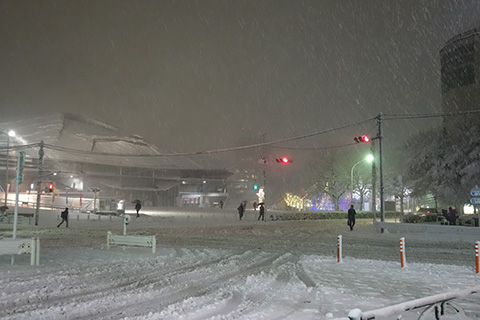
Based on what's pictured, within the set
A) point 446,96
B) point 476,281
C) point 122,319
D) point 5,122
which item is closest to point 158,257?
point 122,319

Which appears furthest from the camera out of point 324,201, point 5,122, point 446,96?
point 5,122

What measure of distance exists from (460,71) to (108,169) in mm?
65321

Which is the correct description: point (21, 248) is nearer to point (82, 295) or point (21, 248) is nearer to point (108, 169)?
point (82, 295)

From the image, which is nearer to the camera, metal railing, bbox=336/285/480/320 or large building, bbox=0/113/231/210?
metal railing, bbox=336/285/480/320

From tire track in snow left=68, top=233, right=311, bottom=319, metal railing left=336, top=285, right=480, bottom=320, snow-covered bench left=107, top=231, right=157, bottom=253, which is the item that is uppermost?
metal railing left=336, top=285, right=480, bottom=320

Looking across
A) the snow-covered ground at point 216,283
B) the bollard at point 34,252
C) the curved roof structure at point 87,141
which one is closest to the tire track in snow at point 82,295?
the snow-covered ground at point 216,283

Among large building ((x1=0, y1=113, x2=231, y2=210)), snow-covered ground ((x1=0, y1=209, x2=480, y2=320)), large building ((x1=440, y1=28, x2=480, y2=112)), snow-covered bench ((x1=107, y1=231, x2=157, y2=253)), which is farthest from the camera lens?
large building ((x1=0, y1=113, x2=231, y2=210))

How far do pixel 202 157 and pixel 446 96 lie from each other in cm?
7338

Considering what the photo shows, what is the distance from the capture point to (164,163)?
93000 millimetres

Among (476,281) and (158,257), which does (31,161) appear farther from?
(476,281)

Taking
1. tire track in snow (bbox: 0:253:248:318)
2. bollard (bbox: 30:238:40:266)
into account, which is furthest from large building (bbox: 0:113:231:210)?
tire track in snow (bbox: 0:253:248:318)

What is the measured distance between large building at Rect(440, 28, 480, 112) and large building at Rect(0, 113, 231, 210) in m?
44.7

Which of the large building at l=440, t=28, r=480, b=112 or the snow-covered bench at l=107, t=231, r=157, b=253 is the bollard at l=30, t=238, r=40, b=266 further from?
the large building at l=440, t=28, r=480, b=112

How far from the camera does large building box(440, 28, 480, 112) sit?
44.6 metres
